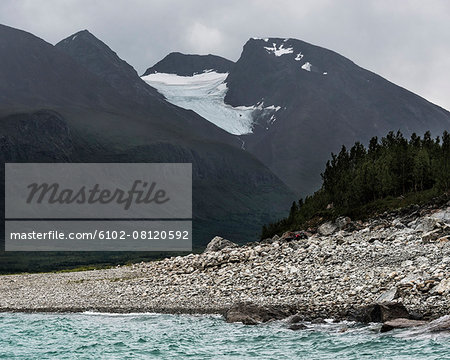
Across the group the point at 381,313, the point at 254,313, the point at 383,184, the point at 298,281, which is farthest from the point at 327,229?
the point at 381,313

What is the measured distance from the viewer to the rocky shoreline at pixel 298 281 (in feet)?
100

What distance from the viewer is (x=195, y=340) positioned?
2805 centimetres

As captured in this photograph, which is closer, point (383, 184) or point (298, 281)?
point (298, 281)

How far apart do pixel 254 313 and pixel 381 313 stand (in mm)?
7125

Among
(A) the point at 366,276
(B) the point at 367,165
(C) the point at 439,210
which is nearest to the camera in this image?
(A) the point at 366,276

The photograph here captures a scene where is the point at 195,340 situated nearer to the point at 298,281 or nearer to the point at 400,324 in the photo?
the point at 400,324

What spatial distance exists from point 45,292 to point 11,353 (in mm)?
19193

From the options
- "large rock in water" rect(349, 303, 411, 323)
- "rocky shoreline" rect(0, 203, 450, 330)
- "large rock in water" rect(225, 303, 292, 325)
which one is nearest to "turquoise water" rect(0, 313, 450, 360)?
"large rock in water" rect(225, 303, 292, 325)

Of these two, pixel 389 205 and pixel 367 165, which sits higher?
pixel 367 165

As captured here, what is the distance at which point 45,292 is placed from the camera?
4659 cm

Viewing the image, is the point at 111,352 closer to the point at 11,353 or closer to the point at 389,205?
the point at 11,353

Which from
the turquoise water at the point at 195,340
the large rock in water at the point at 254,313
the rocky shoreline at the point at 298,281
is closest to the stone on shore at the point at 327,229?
the rocky shoreline at the point at 298,281

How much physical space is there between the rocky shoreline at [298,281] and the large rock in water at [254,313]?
0.53 metres

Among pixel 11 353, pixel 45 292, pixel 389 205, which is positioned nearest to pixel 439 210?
pixel 389 205
